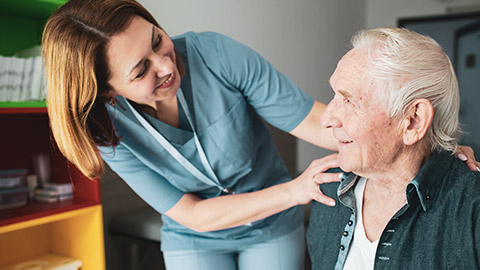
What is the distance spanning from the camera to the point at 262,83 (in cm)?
130

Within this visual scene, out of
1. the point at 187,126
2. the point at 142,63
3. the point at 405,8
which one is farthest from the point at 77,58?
the point at 405,8

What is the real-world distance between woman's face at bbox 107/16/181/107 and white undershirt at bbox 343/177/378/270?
647 mm

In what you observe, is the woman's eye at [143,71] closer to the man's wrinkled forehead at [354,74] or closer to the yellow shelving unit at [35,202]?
the man's wrinkled forehead at [354,74]

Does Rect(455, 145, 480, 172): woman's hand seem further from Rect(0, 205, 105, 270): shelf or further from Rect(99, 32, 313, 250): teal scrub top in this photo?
Rect(0, 205, 105, 270): shelf

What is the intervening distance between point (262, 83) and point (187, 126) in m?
0.29

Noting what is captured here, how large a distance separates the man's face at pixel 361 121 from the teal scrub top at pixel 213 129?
0.93 feet

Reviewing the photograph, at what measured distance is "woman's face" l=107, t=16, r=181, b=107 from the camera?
1053mm

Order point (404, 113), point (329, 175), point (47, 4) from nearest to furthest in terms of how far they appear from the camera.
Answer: point (404, 113) → point (329, 175) → point (47, 4)

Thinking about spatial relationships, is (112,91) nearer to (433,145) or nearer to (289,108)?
(289,108)

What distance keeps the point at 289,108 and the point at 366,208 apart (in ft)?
1.27

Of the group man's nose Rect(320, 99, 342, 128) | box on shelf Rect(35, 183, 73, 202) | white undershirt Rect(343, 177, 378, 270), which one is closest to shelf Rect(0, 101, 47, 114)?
box on shelf Rect(35, 183, 73, 202)

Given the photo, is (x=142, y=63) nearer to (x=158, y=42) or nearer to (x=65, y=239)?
(x=158, y=42)

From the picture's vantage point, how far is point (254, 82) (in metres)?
1.31

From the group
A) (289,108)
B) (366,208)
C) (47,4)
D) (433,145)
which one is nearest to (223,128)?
(289,108)
